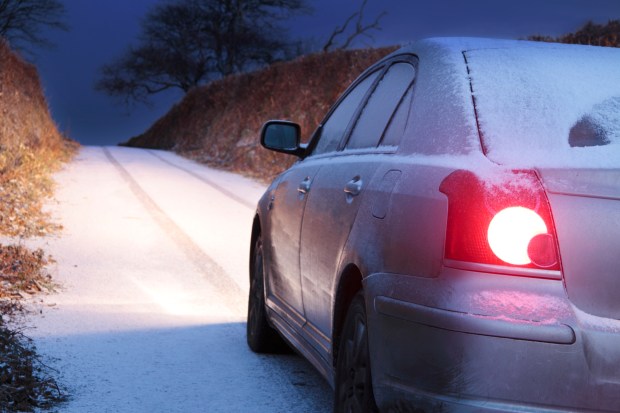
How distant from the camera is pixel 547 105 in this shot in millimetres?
3436

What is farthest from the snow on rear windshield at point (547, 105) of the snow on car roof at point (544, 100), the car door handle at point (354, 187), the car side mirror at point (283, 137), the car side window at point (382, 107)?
the car side mirror at point (283, 137)

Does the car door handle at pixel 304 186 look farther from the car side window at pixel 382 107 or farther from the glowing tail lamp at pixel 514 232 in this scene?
the glowing tail lamp at pixel 514 232

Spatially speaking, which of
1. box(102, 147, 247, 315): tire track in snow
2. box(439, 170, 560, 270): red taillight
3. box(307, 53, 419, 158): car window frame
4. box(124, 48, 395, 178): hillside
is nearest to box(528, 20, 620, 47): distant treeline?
box(124, 48, 395, 178): hillside

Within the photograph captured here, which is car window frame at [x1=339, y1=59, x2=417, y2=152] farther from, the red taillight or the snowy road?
the snowy road

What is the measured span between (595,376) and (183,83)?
210ft

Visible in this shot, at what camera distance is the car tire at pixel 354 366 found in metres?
3.59

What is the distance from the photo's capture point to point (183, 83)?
65.6 m

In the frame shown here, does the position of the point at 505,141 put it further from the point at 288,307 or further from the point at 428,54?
the point at 288,307

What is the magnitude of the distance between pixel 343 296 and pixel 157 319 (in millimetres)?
3636

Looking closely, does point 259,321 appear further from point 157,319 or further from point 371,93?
point 371,93

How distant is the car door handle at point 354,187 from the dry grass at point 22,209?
2052mm

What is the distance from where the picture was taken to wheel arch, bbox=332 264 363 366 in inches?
151

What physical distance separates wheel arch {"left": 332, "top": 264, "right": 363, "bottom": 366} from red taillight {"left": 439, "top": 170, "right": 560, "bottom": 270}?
2.42ft

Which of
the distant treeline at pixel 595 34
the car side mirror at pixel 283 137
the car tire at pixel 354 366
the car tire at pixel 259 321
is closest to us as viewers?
the car tire at pixel 354 366
